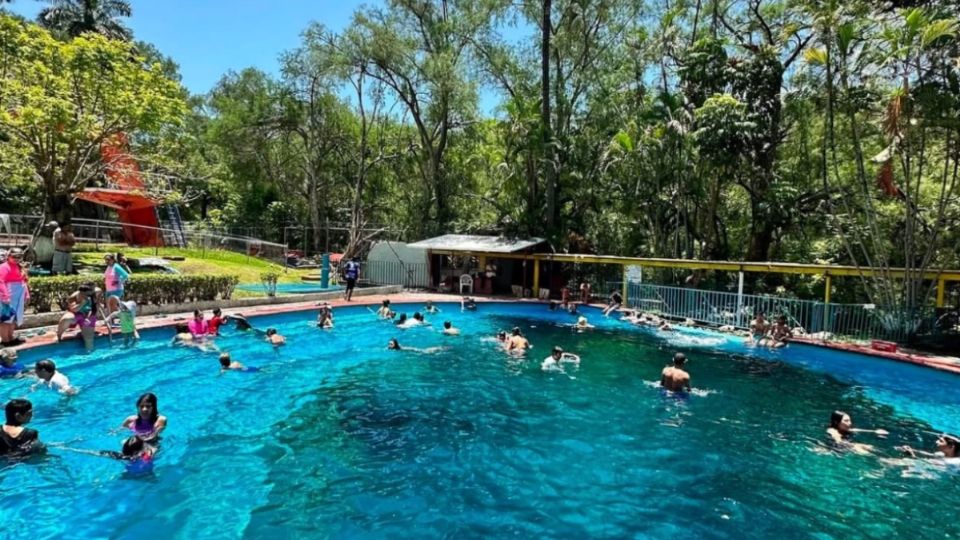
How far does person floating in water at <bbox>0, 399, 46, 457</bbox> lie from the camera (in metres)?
7.39

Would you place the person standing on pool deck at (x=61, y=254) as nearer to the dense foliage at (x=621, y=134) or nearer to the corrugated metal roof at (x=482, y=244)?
the dense foliage at (x=621, y=134)

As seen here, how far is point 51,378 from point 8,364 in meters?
→ 2.25

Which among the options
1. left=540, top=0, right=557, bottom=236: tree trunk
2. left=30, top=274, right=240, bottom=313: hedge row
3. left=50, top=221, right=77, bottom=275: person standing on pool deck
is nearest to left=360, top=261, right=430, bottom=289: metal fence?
left=540, top=0, right=557, bottom=236: tree trunk

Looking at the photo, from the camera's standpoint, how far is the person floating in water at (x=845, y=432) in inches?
363

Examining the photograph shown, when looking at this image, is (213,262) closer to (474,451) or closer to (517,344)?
(517,344)

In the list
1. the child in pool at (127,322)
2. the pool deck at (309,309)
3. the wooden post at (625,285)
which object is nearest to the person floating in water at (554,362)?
the pool deck at (309,309)

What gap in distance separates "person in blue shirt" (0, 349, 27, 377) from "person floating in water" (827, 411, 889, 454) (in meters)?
15.3

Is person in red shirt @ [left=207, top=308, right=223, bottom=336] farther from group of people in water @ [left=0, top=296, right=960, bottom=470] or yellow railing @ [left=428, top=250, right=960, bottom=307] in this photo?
yellow railing @ [left=428, top=250, right=960, bottom=307]

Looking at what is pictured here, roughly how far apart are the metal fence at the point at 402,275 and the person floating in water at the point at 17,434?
23.3 meters

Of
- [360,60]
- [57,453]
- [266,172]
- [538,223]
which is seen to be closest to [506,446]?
[57,453]

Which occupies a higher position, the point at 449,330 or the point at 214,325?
the point at 214,325

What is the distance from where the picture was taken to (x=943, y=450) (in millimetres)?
8648

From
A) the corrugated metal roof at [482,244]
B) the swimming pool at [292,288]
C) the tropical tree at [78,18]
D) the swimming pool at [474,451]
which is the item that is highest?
the tropical tree at [78,18]

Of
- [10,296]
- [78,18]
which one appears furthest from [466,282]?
[78,18]
